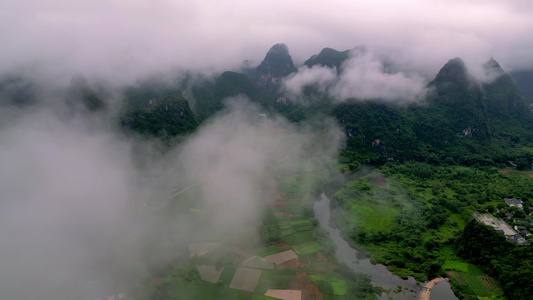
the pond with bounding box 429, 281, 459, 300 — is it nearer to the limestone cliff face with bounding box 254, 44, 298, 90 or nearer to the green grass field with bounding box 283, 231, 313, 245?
the green grass field with bounding box 283, 231, 313, 245

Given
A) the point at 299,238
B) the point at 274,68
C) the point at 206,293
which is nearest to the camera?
the point at 206,293

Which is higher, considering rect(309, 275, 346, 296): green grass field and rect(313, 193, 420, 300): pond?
rect(309, 275, 346, 296): green grass field

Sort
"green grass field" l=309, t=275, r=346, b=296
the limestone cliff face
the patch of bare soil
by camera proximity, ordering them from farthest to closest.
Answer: the limestone cliff face, "green grass field" l=309, t=275, r=346, b=296, the patch of bare soil

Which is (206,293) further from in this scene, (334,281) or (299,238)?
(299,238)

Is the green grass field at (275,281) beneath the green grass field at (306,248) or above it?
above

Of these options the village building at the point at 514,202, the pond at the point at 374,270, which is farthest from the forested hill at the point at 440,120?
the pond at the point at 374,270

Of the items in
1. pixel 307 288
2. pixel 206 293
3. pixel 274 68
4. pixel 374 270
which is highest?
pixel 274 68

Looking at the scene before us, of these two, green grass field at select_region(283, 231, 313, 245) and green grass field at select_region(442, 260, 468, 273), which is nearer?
green grass field at select_region(442, 260, 468, 273)

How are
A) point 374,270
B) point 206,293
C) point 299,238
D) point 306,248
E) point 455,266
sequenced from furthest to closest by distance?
point 299,238, point 306,248, point 374,270, point 455,266, point 206,293

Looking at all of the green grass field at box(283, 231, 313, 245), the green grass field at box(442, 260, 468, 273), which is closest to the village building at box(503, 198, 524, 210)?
→ the green grass field at box(442, 260, 468, 273)

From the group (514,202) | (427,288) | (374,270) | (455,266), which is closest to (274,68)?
(514,202)

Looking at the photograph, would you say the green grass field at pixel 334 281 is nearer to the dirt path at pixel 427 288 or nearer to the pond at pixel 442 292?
the dirt path at pixel 427 288
